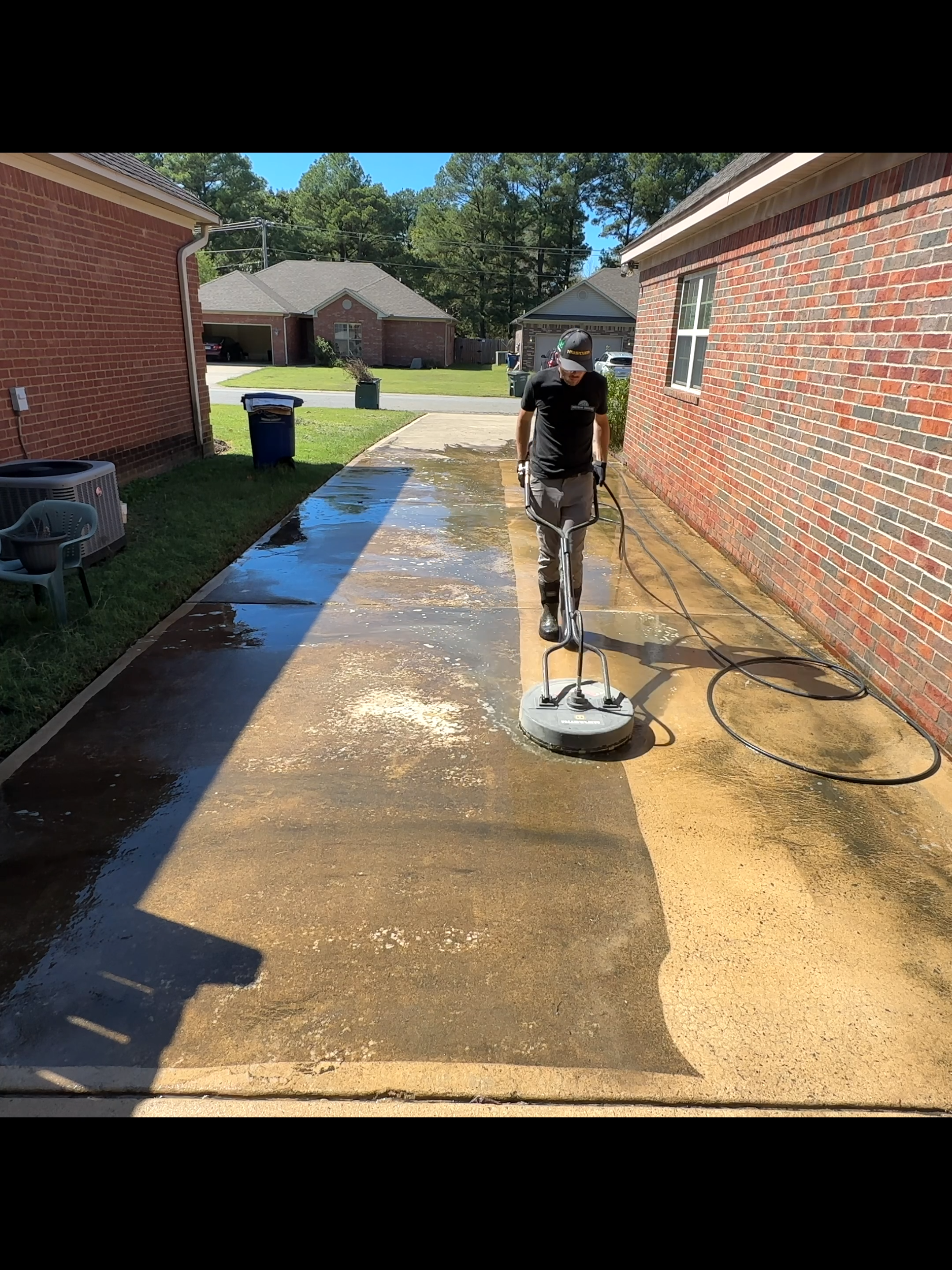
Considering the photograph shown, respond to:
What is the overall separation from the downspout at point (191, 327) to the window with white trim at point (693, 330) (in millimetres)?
6961

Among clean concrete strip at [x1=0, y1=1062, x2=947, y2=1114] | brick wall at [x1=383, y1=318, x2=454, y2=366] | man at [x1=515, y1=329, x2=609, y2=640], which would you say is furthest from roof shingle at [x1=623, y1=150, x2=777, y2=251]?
brick wall at [x1=383, y1=318, x2=454, y2=366]

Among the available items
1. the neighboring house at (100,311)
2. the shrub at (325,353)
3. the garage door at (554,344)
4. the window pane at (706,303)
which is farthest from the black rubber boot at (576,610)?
the shrub at (325,353)

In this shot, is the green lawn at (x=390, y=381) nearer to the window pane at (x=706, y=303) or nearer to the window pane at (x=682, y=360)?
the window pane at (x=682, y=360)

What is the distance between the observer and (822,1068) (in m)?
2.11

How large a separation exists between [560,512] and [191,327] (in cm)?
869

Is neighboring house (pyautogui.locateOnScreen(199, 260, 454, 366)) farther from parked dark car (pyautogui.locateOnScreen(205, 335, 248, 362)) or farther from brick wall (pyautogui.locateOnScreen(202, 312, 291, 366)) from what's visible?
parked dark car (pyautogui.locateOnScreen(205, 335, 248, 362))

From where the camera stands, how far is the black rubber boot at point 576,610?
4.70 metres

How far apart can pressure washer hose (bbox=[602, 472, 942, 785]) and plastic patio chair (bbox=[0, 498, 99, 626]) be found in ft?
12.0

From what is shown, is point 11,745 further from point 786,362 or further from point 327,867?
point 786,362

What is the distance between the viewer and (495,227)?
56688 millimetres

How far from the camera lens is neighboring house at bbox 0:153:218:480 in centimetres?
722
